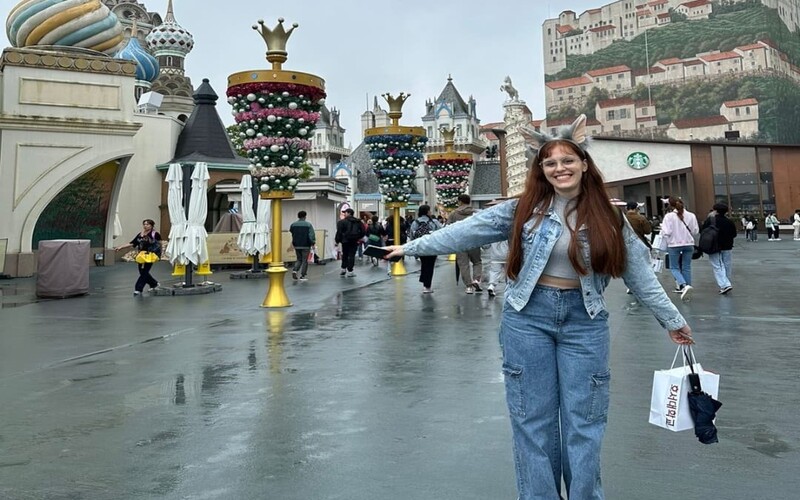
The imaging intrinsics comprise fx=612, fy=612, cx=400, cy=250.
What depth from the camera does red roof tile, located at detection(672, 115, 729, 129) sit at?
60250mm

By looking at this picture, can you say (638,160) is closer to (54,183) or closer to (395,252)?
(54,183)

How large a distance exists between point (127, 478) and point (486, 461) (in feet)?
6.57

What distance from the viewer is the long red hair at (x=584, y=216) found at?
2512 millimetres

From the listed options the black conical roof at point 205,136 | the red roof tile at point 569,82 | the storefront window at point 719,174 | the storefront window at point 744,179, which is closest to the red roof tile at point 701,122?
the red roof tile at point 569,82

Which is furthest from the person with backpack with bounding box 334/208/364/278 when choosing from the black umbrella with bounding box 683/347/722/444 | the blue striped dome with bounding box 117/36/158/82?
the blue striped dome with bounding box 117/36/158/82

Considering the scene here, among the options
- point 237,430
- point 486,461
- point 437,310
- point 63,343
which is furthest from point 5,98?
point 486,461

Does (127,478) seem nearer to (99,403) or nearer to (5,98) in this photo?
(99,403)

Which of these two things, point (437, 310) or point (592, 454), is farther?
point (437, 310)

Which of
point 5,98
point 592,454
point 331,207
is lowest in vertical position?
point 592,454

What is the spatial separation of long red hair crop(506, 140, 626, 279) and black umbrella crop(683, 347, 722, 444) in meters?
0.56

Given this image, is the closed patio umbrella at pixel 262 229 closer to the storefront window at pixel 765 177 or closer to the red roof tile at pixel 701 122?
the storefront window at pixel 765 177

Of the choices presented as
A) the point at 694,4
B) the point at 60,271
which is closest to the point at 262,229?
the point at 60,271

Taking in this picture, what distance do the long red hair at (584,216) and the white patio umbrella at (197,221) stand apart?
1221 centimetres

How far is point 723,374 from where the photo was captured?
5.41 meters
